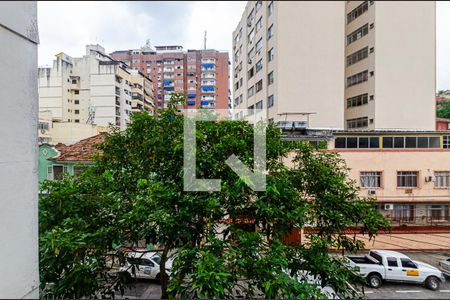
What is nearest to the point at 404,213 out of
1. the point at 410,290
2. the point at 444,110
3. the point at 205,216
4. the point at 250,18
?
the point at 410,290

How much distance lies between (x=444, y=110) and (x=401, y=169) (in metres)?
2.89

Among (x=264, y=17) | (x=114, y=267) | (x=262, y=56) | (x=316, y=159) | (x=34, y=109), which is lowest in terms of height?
(x=114, y=267)

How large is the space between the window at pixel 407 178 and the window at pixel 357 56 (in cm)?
517

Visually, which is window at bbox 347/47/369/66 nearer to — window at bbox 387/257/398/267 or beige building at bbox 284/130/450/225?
beige building at bbox 284/130/450/225

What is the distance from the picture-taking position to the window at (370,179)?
20.9 feet

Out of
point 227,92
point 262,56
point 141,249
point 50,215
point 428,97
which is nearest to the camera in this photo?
point 50,215

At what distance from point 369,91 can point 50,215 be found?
405 inches

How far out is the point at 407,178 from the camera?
6.16 metres

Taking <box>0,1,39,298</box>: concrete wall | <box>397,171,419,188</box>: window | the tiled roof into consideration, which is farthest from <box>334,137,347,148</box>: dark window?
<box>0,1,39,298</box>: concrete wall

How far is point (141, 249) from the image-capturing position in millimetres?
2711

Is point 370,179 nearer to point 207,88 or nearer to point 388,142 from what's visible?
point 388,142

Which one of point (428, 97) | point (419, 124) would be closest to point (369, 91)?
point (419, 124)

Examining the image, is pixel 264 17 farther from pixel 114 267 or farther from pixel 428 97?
pixel 114 267

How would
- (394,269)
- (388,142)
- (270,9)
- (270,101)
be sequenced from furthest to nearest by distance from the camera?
(270,101)
(270,9)
(388,142)
(394,269)
